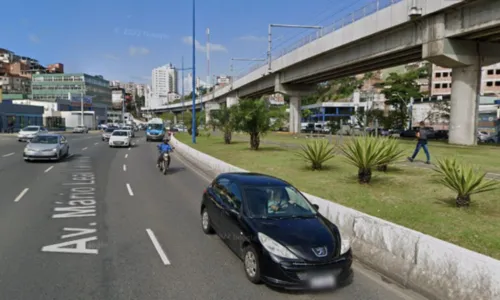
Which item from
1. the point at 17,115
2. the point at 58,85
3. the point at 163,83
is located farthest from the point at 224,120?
the point at 163,83

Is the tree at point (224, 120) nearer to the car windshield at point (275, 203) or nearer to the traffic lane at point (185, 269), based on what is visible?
the traffic lane at point (185, 269)

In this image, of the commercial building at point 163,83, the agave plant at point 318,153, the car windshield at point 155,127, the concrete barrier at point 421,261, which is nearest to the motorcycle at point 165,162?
the agave plant at point 318,153

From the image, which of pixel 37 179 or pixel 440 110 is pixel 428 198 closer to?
pixel 37 179

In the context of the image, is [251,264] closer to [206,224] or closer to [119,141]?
[206,224]

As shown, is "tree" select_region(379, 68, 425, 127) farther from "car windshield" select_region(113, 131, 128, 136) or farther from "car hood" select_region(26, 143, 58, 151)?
"car hood" select_region(26, 143, 58, 151)

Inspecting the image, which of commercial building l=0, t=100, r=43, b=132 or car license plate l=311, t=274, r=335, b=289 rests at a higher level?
commercial building l=0, t=100, r=43, b=132

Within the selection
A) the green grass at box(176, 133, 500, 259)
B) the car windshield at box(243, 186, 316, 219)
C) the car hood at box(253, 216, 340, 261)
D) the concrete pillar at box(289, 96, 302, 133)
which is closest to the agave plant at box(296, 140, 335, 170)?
the green grass at box(176, 133, 500, 259)

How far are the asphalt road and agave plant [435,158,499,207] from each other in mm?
4335

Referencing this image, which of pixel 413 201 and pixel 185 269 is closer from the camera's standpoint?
pixel 185 269

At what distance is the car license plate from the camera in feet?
15.8

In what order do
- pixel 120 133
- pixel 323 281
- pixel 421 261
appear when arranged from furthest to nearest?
1. pixel 120 133
2. pixel 421 261
3. pixel 323 281

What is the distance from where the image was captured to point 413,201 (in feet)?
32.2

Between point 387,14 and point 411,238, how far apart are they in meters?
24.3

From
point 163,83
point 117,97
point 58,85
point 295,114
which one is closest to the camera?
point 295,114
